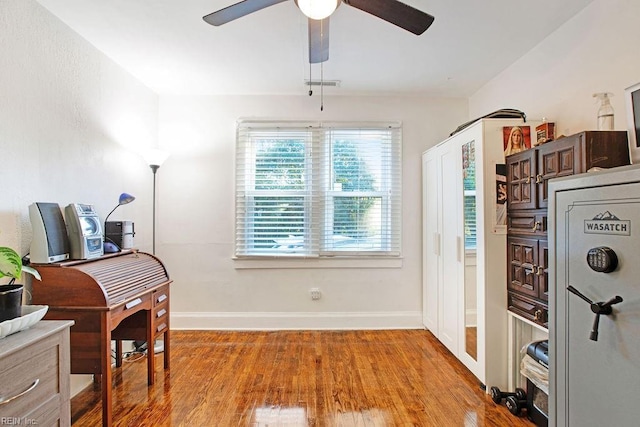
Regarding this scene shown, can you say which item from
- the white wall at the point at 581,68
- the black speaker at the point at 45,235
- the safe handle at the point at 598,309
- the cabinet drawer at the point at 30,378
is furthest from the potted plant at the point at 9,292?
the white wall at the point at 581,68

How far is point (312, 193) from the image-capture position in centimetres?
356

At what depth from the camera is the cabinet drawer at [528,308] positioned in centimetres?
188

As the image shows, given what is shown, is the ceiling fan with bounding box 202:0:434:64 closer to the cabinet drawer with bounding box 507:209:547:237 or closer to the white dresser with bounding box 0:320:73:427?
the cabinet drawer with bounding box 507:209:547:237

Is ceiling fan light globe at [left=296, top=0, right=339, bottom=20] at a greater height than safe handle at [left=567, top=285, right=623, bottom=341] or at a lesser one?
greater

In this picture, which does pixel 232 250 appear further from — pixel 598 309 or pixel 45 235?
pixel 598 309

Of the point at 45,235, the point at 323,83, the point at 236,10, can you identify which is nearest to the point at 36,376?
the point at 45,235

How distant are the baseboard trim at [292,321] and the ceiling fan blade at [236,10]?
112 inches

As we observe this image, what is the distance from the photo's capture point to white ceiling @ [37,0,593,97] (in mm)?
2080

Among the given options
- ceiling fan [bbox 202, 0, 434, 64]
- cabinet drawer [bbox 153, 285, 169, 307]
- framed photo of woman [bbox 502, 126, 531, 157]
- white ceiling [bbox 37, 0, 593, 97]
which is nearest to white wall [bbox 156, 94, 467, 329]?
white ceiling [bbox 37, 0, 593, 97]

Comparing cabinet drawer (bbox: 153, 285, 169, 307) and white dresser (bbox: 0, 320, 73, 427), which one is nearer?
white dresser (bbox: 0, 320, 73, 427)

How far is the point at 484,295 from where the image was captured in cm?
226

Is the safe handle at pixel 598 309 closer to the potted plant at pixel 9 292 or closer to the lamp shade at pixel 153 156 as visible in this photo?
the potted plant at pixel 9 292

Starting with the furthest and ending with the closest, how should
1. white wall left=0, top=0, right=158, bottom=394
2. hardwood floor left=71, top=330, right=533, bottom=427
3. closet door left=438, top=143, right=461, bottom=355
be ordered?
closet door left=438, top=143, right=461, bottom=355 < hardwood floor left=71, top=330, right=533, bottom=427 < white wall left=0, top=0, right=158, bottom=394

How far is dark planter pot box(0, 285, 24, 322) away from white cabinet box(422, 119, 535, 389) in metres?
2.62
